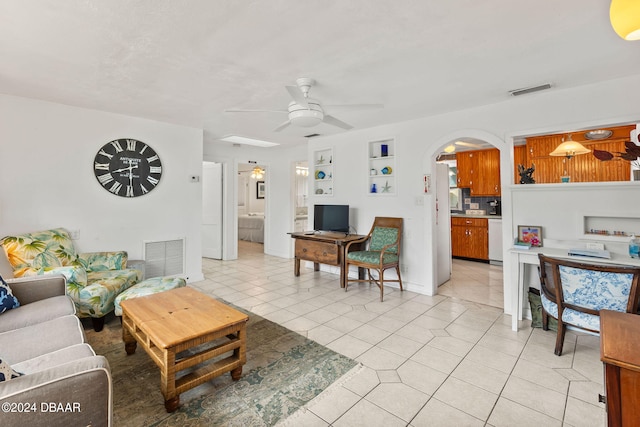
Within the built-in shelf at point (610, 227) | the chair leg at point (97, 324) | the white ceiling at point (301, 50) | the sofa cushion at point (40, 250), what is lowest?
the chair leg at point (97, 324)

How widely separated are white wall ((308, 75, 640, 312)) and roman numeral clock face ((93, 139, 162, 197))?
261cm

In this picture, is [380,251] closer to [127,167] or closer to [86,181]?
[127,167]

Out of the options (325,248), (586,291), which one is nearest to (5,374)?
(586,291)

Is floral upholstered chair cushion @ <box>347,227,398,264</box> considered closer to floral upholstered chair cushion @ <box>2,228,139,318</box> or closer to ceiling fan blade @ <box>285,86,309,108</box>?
ceiling fan blade @ <box>285,86,309,108</box>

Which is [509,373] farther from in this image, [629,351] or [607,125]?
[607,125]

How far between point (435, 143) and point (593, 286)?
2351 millimetres

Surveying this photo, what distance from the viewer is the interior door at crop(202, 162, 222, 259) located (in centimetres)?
629

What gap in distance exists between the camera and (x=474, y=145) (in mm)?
5906

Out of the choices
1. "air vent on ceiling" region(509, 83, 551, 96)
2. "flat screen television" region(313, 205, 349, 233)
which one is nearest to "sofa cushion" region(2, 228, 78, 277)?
"flat screen television" region(313, 205, 349, 233)

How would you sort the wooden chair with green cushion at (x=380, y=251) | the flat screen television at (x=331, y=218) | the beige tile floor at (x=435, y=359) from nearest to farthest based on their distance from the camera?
the beige tile floor at (x=435, y=359), the wooden chair with green cushion at (x=380, y=251), the flat screen television at (x=331, y=218)

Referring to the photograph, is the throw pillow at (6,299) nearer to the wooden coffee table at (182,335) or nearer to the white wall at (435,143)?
the wooden coffee table at (182,335)

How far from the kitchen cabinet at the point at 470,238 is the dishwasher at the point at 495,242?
0.29 feet

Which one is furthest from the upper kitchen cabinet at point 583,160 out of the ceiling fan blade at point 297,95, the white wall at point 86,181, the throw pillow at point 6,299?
the throw pillow at point 6,299

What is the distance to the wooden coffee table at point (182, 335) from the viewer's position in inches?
71.6
